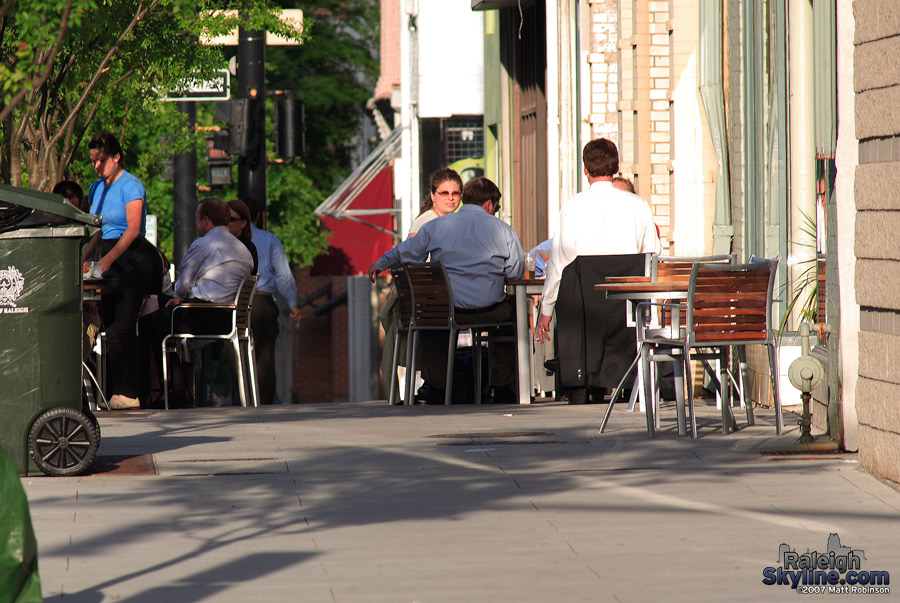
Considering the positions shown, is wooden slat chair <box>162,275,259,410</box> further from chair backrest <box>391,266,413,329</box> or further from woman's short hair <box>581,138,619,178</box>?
woman's short hair <box>581,138,619,178</box>

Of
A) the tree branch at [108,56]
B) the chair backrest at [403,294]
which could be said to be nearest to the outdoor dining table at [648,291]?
the chair backrest at [403,294]

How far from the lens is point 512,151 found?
22766 mm

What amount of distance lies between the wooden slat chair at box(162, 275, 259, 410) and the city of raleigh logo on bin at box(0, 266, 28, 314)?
16.6 ft

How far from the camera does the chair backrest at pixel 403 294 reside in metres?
11.7

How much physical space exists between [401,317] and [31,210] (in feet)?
17.2

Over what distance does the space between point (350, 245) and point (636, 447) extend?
22.2 meters

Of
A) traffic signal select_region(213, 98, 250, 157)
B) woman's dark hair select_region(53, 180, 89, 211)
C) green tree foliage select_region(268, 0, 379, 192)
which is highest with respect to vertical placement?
green tree foliage select_region(268, 0, 379, 192)

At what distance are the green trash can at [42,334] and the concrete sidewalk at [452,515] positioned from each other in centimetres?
19

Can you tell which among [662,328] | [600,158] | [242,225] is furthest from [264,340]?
[662,328]

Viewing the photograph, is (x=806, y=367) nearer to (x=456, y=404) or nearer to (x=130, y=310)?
(x=456, y=404)

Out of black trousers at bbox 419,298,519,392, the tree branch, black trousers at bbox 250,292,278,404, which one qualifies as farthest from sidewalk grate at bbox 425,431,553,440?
black trousers at bbox 250,292,278,404

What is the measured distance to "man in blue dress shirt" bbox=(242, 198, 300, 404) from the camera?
1321 cm

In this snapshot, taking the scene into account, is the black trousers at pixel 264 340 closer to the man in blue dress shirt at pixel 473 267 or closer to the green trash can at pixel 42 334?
the man in blue dress shirt at pixel 473 267

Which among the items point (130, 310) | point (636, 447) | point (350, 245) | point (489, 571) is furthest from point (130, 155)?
point (489, 571)
